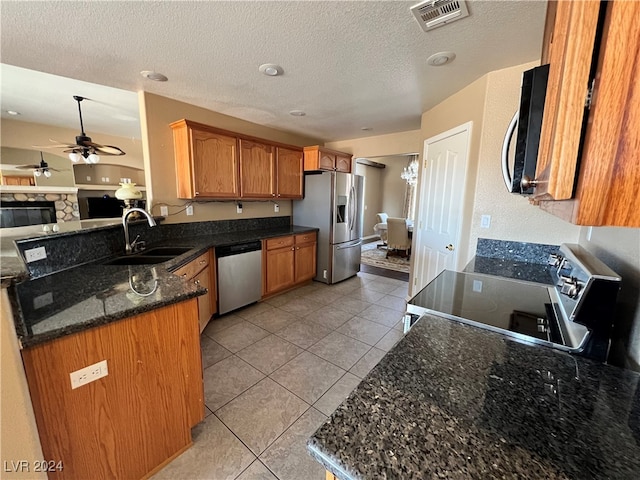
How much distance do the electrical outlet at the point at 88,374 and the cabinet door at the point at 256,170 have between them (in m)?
2.45

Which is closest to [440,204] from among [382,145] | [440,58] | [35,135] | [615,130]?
[440,58]

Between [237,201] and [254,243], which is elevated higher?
[237,201]

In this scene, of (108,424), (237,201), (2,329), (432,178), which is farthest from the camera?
(237,201)

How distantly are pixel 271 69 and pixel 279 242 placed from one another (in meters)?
2.03

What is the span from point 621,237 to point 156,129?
355 centimetres

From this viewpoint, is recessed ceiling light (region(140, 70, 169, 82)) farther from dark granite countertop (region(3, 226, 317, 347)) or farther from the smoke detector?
the smoke detector

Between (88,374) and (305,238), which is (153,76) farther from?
(305,238)

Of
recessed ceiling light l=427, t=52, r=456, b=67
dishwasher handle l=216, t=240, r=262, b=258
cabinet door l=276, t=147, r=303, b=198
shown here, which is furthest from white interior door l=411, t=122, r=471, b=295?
dishwasher handle l=216, t=240, r=262, b=258

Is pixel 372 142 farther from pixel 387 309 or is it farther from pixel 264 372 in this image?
pixel 264 372

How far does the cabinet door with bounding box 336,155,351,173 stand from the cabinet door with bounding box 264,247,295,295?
168 centimetres

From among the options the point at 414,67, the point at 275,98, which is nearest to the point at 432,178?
the point at 414,67

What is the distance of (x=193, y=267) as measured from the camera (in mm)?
2355

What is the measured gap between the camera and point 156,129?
8.80 feet

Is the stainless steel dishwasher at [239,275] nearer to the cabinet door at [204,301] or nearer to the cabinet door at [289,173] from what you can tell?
the cabinet door at [204,301]
